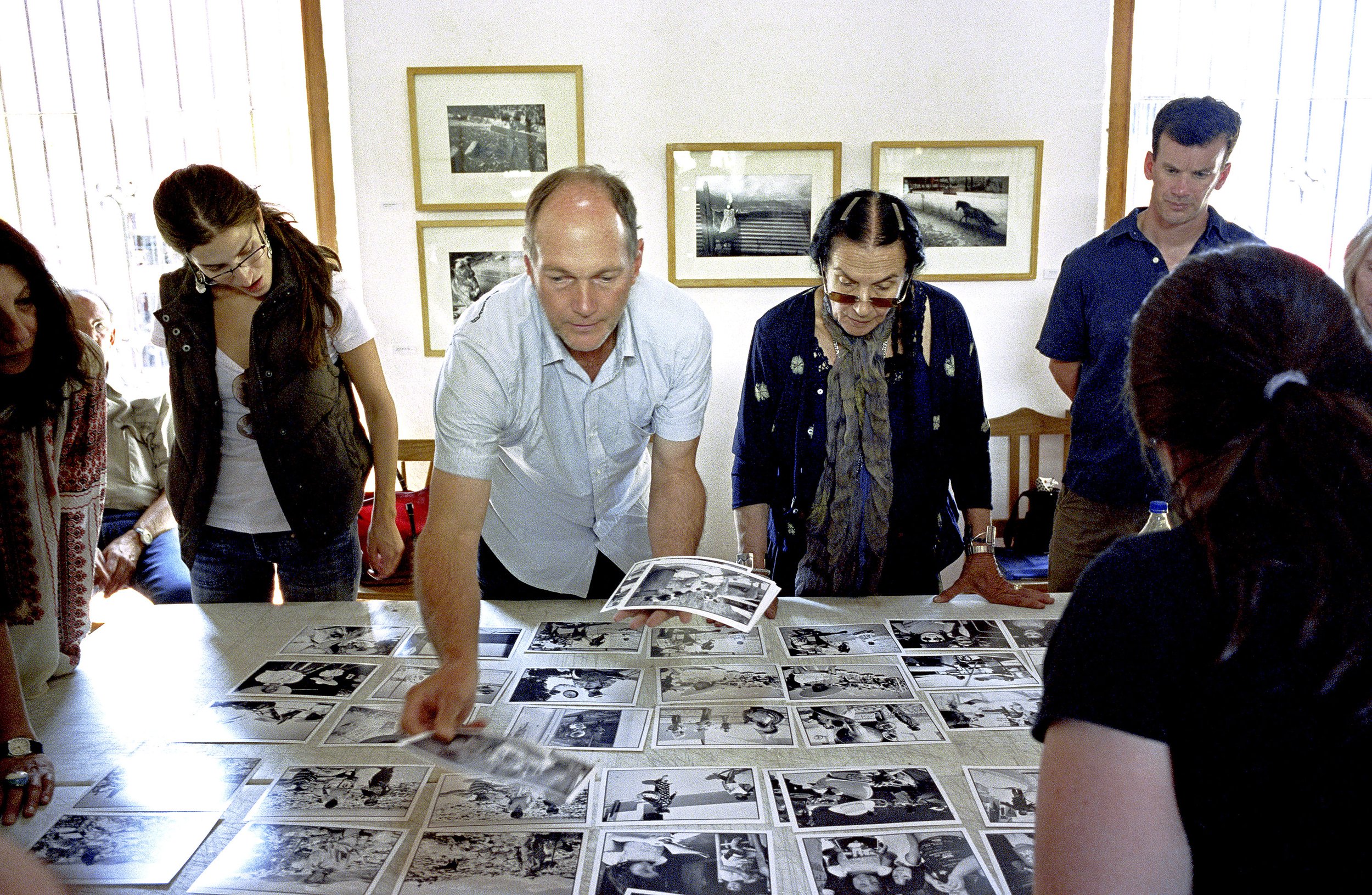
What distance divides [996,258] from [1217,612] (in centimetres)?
328

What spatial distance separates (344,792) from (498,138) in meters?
2.91

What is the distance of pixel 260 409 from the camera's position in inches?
81.6

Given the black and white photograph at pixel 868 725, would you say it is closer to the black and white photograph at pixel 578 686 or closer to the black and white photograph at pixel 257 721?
the black and white photograph at pixel 578 686

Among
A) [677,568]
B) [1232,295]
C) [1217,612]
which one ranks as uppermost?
[1232,295]

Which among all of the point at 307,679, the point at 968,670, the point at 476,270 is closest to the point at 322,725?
the point at 307,679

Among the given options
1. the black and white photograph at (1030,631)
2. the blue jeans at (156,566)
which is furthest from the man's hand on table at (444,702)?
the blue jeans at (156,566)

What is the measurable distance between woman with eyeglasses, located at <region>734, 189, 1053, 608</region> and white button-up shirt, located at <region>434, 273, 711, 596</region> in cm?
27

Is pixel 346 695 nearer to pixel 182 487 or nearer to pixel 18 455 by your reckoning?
pixel 18 455

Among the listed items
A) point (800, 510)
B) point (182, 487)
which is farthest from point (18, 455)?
point (800, 510)

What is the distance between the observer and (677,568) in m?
1.66

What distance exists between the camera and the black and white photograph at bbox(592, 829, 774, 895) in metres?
1.02

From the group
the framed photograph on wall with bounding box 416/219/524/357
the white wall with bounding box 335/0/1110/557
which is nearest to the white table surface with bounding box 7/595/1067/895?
the framed photograph on wall with bounding box 416/219/524/357

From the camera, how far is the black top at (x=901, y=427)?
2074 mm

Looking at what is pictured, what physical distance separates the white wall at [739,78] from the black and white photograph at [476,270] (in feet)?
0.51
